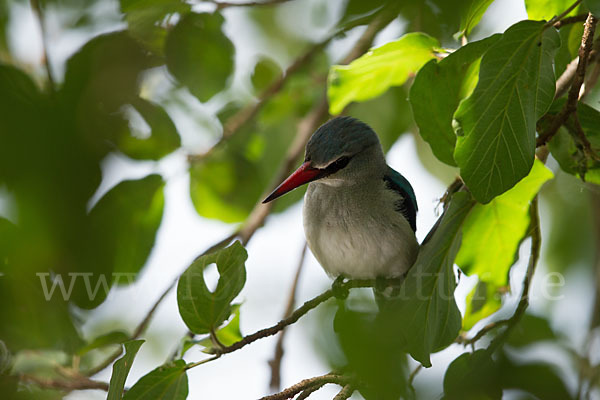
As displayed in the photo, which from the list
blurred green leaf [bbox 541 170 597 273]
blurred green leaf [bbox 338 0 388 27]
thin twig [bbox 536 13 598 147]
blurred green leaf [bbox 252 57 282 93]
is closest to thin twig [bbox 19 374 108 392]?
thin twig [bbox 536 13 598 147]

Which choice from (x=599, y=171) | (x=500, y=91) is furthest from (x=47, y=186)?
(x=599, y=171)

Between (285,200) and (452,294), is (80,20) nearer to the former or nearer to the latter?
(452,294)

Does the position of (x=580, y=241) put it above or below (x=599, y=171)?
below

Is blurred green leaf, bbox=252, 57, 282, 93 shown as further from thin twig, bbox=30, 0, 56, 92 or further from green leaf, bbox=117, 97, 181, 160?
thin twig, bbox=30, 0, 56, 92

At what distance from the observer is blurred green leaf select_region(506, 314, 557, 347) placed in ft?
2.83

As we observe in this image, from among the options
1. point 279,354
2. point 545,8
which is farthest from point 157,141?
point 545,8

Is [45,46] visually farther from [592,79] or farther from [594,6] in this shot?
[592,79]

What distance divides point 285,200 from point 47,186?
2.96 meters

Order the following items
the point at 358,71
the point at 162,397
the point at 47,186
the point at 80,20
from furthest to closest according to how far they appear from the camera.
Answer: the point at 358,71
the point at 162,397
the point at 80,20
the point at 47,186

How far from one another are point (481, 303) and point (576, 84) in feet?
3.26

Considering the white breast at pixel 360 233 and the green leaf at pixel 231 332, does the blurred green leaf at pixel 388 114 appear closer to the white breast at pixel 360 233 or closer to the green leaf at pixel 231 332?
the white breast at pixel 360 233

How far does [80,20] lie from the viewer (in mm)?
715

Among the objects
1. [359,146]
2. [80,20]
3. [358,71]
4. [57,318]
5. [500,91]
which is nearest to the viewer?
[80,20]

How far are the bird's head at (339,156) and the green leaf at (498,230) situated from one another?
0.69 m
